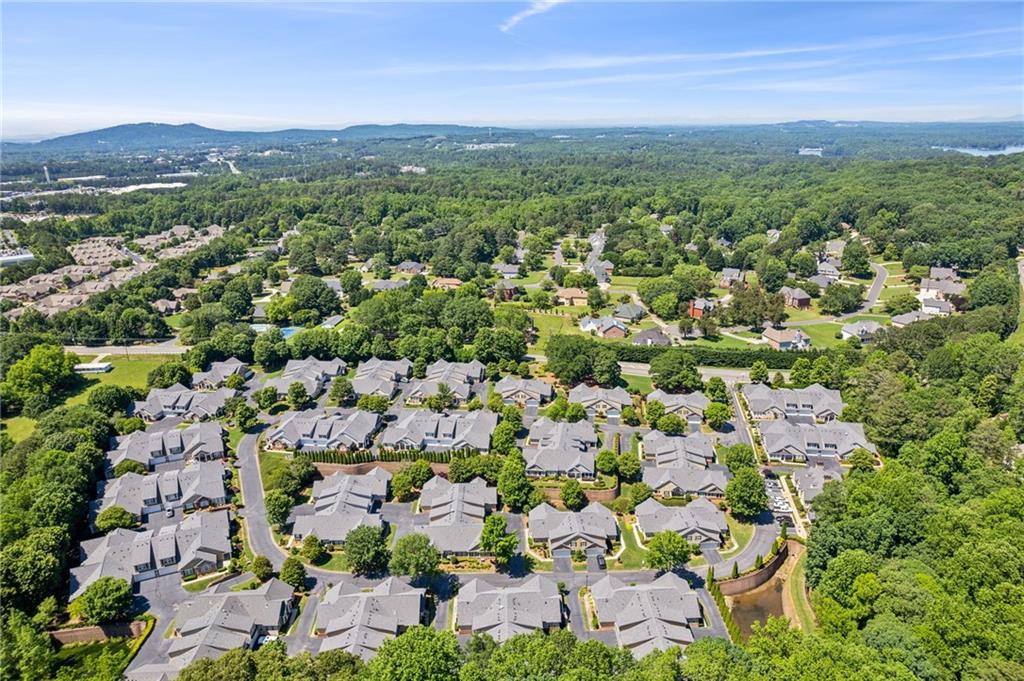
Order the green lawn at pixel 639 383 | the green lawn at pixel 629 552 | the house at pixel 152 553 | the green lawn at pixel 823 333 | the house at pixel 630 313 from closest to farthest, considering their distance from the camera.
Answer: the house at pixel 152 553 < the green lawn at pixel 629 552 < the green lawn at pixel 639 383 < the green lawn at pixel 823 333 < the house at pixel 630 313

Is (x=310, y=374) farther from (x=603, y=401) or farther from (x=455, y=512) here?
(x=603, y=401)

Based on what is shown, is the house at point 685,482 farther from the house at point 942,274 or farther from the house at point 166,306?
the house at point 166,306

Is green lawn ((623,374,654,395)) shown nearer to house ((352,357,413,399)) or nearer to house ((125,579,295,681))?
house ((352,357,413,399))

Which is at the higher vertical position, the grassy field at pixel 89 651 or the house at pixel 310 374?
the house at pixel 310 374

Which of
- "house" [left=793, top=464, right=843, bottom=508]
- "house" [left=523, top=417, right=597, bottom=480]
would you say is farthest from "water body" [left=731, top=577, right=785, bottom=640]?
"house" [left=523, top=417, right=597, bottom=480]

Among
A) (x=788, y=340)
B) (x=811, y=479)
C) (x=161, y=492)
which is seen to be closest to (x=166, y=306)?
(x=161, y=492)

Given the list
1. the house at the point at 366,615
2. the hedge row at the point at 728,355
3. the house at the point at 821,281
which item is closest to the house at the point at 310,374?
the house at the point at 366,615
